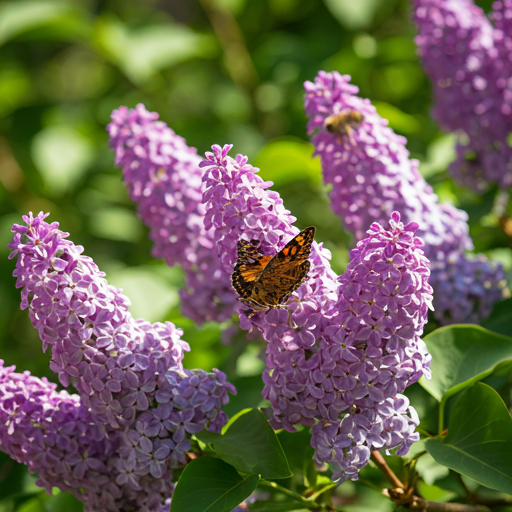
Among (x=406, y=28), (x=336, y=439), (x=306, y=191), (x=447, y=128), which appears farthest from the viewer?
(x=406, y=28)

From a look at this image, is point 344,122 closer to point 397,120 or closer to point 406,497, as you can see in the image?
point 406,497

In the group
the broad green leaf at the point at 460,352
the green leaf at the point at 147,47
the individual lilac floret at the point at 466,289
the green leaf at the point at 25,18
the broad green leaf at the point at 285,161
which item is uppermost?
the green leaf at the point at 25,18

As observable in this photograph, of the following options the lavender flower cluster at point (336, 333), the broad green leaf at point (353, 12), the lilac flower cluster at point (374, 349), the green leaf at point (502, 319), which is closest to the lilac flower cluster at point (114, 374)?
the lavender flower cluster at point (336, 333)

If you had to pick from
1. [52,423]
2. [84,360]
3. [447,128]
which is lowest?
[52,423]

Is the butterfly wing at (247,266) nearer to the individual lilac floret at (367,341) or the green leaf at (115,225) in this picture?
the individual lilac floret at (367,341)

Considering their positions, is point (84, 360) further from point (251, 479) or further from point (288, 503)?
point (288, 503)

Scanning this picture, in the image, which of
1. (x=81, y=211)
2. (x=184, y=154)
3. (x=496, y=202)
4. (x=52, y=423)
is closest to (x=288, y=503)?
(x=52, y=423)
